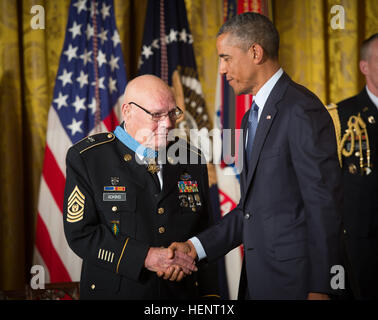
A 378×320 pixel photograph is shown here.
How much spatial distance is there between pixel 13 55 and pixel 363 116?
9.11ft

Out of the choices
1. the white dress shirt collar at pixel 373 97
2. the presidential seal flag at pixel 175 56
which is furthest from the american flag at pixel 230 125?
the white dress shirt collar at pixel 373 97

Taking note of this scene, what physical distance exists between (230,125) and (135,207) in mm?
2013

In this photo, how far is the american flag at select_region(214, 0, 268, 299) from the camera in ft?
12.6

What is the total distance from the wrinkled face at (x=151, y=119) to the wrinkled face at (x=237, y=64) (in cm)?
31

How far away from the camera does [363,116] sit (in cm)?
351

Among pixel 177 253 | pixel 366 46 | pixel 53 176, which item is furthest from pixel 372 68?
pixel 53 176

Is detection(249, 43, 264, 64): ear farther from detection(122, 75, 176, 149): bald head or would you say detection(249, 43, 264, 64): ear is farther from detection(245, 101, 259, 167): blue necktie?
detection(122, 75, 176, 149): bald head

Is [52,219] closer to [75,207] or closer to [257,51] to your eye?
[75,207]

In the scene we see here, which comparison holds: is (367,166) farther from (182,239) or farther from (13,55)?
(13,55)

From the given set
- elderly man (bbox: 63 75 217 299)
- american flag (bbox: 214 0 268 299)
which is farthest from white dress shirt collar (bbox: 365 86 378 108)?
elderly man (bbox: 63 75 217 299)

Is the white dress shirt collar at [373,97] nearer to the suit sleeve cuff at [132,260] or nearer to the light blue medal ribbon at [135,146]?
the light blue medal ribbon at [135,146]

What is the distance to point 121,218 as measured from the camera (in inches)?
79.7

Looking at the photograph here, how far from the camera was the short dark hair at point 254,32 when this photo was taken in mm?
2008
